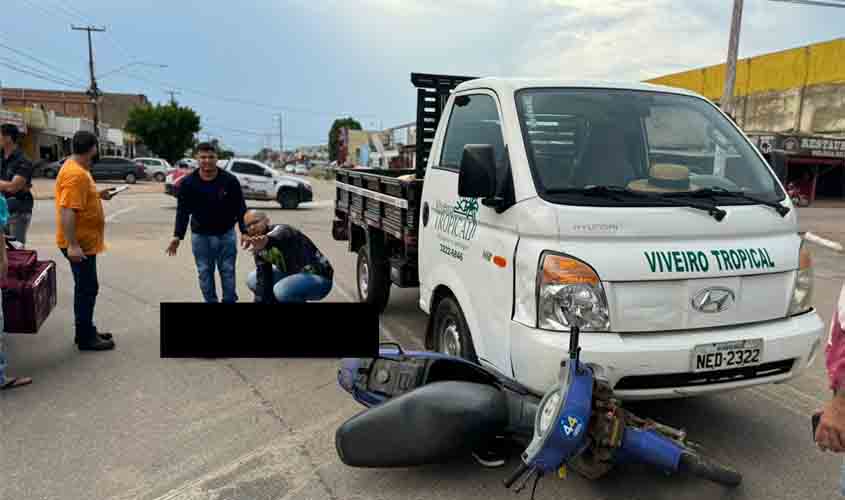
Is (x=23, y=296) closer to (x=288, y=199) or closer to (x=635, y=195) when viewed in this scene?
(x=635, y=195)

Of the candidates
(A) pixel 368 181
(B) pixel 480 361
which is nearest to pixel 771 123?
(A) pixel 368 181

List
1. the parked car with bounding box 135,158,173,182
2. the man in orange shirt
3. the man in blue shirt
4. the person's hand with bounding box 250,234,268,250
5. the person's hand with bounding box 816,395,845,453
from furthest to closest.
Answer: the parked car with bounding box 135,158,173,182
the person's hand with bounding box 250,234,268,250
the man in orange shirt
the man in blue shirt
the person's hand with bounding box 816,395,845,453

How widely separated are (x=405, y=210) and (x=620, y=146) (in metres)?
1.87

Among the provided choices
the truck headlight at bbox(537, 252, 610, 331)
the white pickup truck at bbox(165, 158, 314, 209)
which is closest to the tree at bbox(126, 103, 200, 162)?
the white pickup truck at bbox(165, 158, 314, 209)

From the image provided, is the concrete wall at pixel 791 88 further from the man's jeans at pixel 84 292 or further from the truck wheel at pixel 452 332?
the man's jeans at pixel 84 292

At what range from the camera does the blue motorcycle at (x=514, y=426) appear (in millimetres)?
2623

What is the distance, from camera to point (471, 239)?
370cm

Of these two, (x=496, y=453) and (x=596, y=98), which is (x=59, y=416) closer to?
(x=496, y=453)

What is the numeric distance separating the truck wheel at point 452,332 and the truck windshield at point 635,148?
1.02 m

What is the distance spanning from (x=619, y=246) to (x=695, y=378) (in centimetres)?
76

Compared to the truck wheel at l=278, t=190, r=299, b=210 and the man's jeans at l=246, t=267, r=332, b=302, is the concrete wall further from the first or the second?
the man's jeans at l=246, t=267, r=332, b=302

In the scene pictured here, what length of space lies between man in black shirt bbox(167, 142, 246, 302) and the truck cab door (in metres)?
1.82

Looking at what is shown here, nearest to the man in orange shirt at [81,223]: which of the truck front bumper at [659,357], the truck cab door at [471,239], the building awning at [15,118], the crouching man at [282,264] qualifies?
the crouching man at [282,264]

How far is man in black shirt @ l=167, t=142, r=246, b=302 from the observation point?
539 centimetres
